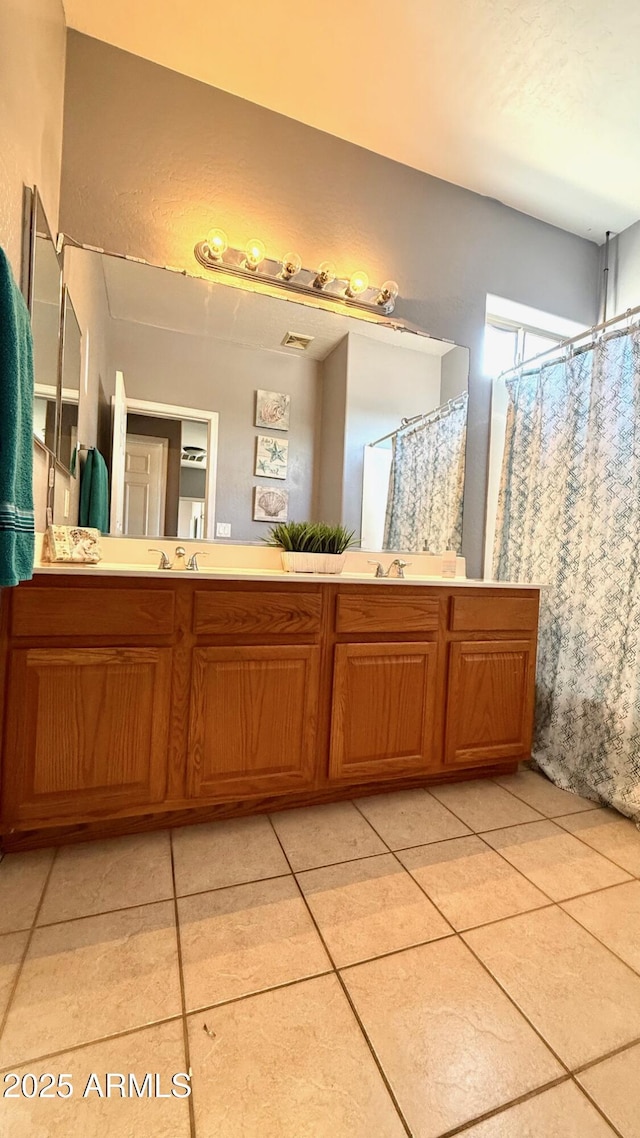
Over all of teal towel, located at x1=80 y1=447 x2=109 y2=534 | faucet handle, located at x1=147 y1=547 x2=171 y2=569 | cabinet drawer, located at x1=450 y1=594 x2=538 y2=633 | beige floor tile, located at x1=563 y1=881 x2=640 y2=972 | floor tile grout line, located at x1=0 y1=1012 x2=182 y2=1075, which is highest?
teal towel, located at x1=80 y1=447 x2=109 y2=534

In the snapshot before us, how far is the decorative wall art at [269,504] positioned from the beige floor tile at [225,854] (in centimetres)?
120

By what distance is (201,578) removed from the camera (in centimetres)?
149

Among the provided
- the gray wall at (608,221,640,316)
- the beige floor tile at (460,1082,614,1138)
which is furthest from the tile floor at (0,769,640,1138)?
the gray wall at (608,221,640,316)

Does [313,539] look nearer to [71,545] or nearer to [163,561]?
[163,561]

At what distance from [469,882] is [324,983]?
1.83ft

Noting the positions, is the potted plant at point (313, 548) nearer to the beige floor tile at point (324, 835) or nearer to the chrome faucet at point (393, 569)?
the chrome faucet at point (393, 569)

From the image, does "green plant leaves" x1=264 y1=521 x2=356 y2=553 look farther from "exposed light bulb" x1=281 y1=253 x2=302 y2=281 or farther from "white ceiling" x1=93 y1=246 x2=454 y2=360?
"exposed light bulb" x1=281 y1=253 x2=302 y2=281

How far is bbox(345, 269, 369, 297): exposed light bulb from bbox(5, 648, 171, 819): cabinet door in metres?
1.82

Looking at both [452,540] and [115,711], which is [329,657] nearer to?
[115,711]

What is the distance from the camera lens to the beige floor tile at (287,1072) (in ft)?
2.50

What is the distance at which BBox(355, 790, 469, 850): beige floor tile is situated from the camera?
1590mm

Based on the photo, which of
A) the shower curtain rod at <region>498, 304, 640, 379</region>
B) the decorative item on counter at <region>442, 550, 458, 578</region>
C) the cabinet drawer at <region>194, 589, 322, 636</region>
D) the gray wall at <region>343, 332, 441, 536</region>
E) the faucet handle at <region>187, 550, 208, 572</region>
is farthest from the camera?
the decorative item on counter at <region>442, 550, 458, 578</region>

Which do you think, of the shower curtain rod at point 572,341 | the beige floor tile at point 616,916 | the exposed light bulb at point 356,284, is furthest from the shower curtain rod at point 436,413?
the beige floor tile at point 616,916

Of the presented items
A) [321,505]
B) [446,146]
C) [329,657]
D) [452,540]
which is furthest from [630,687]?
[446,146]
